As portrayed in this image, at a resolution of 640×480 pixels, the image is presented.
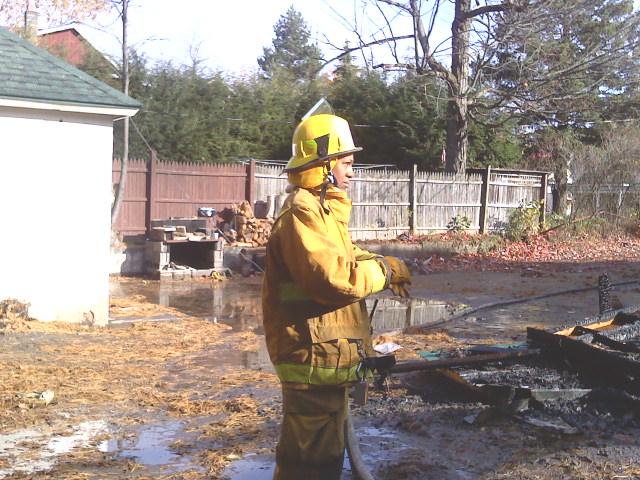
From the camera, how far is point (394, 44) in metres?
22.1

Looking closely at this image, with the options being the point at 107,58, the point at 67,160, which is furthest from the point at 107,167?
the point at 107,58

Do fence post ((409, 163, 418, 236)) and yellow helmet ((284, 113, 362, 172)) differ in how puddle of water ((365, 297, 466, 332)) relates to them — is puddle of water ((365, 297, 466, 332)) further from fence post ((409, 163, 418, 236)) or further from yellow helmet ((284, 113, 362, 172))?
fence post ((409, 163, 418, 236))

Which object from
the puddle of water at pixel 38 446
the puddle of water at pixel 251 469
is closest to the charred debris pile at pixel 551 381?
the puddle of water at pixel 251 469

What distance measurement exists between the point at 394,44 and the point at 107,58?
404 inches

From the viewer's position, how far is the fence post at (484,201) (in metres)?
23.9

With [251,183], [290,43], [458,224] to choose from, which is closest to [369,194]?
[458,224]

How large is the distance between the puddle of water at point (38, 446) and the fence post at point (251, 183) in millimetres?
14023

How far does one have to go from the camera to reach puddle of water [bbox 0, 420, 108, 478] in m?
5.22

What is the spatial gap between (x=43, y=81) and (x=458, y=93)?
50.2 ft

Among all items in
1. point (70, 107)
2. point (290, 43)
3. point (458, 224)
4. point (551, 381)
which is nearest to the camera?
point (551, 381)

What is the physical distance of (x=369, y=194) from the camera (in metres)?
22.0

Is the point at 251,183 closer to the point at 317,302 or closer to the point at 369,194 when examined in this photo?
the point at 369,194

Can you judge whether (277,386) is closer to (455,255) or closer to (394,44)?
(455,255)

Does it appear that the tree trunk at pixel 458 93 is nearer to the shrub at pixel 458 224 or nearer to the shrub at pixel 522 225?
the shrub at pixel 458 224
